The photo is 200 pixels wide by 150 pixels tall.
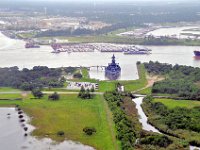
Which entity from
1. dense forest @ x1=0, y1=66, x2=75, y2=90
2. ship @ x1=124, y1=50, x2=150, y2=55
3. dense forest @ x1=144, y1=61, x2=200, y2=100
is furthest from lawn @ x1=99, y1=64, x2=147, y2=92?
ship @ x1=124, y1=50, x2=150, y2=55

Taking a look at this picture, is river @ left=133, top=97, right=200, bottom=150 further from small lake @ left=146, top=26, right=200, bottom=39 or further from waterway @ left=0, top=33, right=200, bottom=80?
small lake @ left=146, top=26, right=200, bottom=39

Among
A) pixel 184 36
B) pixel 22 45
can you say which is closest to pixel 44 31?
pixel 22 45

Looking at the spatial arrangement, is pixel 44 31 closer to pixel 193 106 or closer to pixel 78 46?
pixel 78 46

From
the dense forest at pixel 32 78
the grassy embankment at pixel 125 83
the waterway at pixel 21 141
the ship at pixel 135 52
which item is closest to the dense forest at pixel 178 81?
the grassy embankment at pixel 125 83

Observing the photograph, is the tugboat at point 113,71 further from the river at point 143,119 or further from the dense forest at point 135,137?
the dense forest at point 135,137

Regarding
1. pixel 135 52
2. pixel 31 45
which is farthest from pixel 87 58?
pixel 31 45
